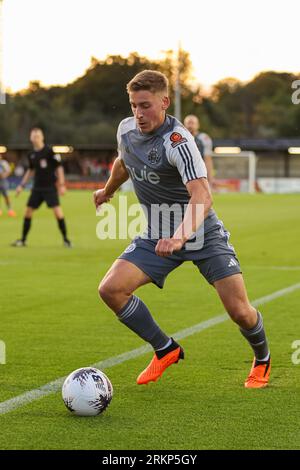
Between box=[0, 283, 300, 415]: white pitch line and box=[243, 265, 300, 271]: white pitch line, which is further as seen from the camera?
box=[243, 265, 300, 271]: white pitch line

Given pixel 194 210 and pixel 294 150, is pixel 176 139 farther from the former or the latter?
pixel 294 150

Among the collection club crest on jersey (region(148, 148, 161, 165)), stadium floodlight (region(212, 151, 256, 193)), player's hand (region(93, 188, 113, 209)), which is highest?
club crest on jersey (region(148, 148, 161, 165))

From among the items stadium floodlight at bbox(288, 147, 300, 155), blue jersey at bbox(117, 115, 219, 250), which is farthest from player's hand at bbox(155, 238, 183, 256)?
stadium floodlight at bbox(288, 147, 300, 155)

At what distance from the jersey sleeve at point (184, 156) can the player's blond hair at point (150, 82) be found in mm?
300

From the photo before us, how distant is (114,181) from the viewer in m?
7.14

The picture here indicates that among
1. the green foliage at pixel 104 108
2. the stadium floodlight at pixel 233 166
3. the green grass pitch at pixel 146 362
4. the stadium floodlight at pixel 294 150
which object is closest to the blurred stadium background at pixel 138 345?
the green grass pitch at pixel 146 362

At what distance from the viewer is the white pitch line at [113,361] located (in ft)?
20.7

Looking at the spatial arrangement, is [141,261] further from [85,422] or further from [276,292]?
[276,292]

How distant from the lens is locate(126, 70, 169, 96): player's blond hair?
629 centimetres

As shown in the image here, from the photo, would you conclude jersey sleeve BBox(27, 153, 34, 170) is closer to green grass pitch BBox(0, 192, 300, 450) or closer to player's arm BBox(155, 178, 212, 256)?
green grass pitch BBox(0, 192, 300, 450)

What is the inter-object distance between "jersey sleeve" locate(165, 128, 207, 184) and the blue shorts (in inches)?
23.9

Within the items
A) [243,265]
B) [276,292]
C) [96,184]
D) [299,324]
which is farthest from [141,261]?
[96,184]

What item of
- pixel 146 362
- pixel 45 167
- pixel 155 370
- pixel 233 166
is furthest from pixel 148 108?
pixel 233 166

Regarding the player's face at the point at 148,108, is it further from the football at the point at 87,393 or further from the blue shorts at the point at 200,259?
the football at the point at 87,393
